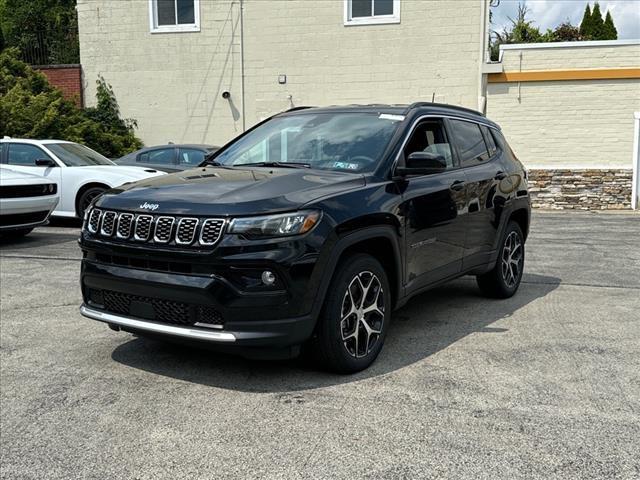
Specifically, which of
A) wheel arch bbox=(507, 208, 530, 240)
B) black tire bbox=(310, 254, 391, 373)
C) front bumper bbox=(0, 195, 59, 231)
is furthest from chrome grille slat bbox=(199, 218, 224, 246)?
front bumper bbox=(0, 195, 59, 231)

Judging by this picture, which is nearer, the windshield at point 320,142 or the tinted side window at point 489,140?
the windshield at point 320,142

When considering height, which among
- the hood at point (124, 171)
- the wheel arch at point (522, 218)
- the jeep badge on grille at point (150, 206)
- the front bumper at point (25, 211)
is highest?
the jeep badge on grille at point (150, 206)

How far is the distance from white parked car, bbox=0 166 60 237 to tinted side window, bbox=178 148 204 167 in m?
3.58

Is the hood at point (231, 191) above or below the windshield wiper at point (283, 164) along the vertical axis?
below

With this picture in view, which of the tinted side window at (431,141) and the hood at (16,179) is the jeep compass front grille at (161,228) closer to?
the tinted side window at (431,141)

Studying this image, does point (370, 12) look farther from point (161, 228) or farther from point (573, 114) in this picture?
point (161, 228)

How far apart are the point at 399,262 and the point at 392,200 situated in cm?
44

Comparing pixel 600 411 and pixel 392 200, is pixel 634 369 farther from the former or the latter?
pixel 392 200

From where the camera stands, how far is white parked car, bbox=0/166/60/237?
9859 millimetres

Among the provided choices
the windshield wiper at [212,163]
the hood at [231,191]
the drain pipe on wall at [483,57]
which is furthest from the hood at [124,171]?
the drain pipe on wall at [483,57]

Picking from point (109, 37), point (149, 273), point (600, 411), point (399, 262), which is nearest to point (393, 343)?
point (399, 262)

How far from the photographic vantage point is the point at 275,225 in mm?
3930

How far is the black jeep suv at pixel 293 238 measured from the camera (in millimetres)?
3914

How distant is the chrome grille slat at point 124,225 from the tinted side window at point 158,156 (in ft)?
32.1
